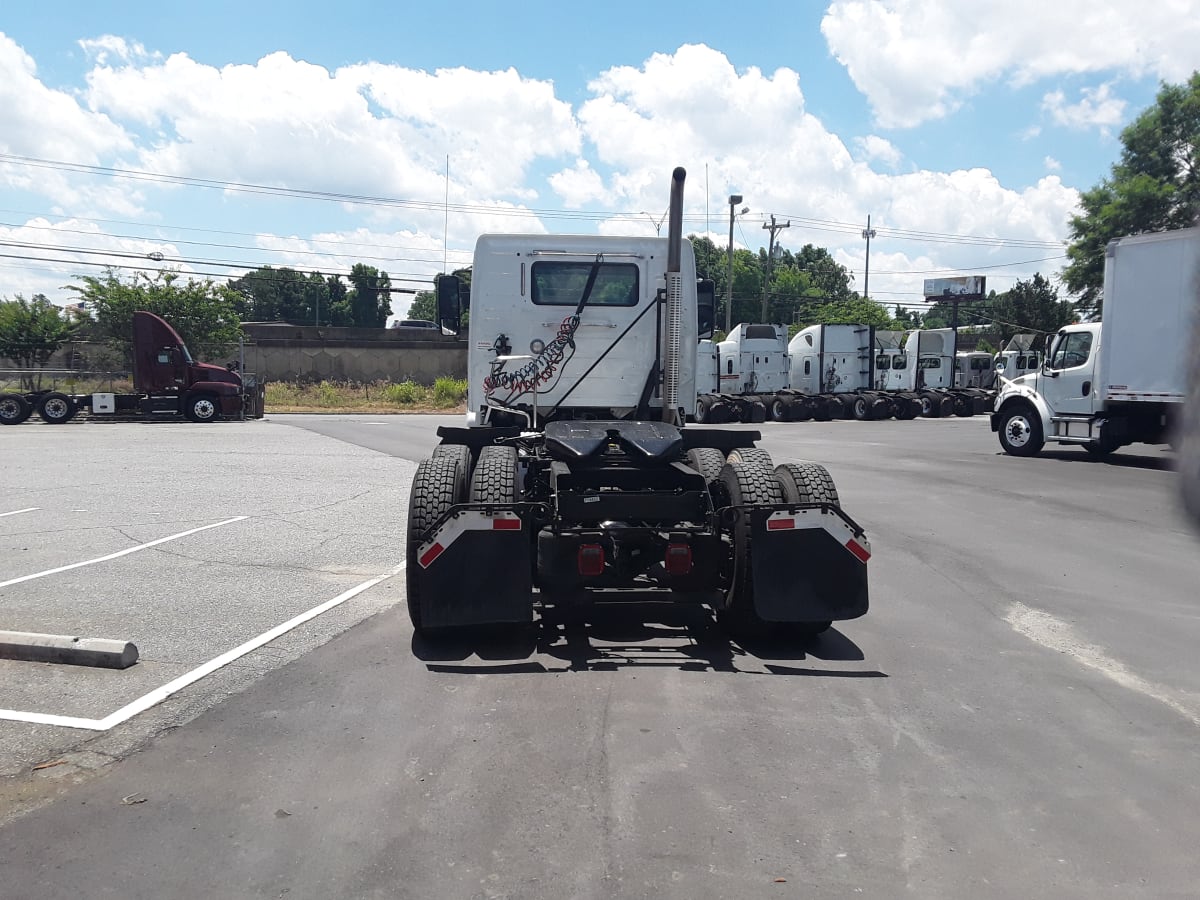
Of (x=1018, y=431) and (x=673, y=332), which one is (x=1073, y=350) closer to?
(x=1018, y=431)

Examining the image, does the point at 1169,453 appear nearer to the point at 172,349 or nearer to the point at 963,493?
the point at 963,493

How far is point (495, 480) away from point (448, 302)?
11.6ft

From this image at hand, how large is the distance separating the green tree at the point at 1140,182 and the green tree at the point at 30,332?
137 ft

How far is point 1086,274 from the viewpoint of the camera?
40.4m

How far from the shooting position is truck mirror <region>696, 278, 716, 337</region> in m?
9.04

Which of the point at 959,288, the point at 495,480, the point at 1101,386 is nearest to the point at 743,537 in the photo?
the point at 495,480

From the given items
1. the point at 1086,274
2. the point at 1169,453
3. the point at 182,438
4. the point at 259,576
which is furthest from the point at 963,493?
the point at 1086,274

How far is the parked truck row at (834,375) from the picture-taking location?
36594 millimetres

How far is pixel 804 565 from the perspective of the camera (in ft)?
19.7

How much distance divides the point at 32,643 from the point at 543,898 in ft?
13.3

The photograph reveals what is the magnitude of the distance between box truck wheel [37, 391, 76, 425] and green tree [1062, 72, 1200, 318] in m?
30.4

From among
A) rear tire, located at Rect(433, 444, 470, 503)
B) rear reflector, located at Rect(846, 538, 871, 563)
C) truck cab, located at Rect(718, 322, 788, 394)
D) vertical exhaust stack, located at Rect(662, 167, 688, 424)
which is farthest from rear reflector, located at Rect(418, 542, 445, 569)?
truck cab, located at Rect(718, 322, 788, 394)

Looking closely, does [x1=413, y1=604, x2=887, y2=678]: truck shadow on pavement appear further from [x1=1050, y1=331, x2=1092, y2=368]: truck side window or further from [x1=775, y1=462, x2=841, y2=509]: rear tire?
[x1=1050, y1=331, x2=1092, y2=368]: truck side window

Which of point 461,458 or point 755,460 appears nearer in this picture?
point 755,460
